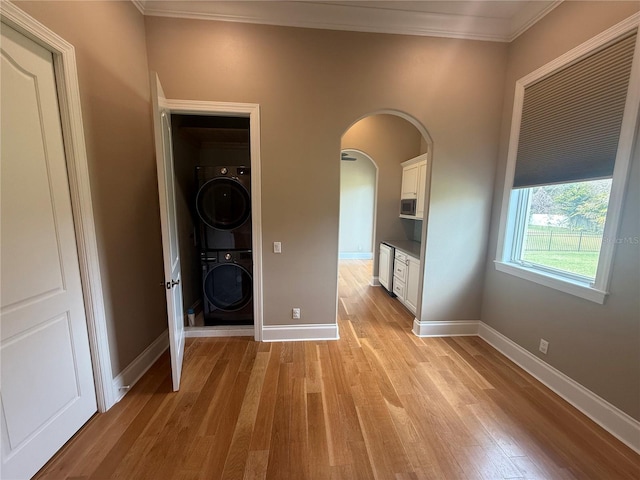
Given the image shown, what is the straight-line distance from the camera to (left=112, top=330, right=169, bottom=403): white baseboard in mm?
1822

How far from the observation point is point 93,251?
5.20 ft

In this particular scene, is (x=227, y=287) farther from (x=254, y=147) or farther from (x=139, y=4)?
(x=139, y=4)

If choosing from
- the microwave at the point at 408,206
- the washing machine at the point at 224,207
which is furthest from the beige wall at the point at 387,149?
the washing machine at the point at 224,207

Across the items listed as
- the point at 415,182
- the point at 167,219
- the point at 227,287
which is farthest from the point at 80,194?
the point at 415,182

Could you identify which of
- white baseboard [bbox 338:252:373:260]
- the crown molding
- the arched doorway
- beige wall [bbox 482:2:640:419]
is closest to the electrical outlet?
beige wall [bbox 482:2:640:419]

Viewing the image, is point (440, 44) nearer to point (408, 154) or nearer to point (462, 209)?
point (462, 209)

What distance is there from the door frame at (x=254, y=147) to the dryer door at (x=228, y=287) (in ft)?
0.89

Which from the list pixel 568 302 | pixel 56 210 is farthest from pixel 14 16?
pixel 568 302

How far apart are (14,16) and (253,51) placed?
4.86 ft

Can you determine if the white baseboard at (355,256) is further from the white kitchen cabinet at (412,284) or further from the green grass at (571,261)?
the green grass at (571,261)

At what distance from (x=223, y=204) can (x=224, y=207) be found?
3 centimetres

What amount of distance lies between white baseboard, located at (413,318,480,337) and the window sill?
2.36 ft

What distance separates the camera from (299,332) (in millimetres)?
2623

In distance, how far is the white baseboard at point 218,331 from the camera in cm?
269
